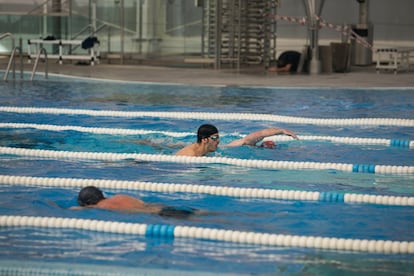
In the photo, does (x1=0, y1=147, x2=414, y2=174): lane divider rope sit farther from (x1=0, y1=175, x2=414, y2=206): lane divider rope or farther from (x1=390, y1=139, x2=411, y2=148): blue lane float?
(x1=390, y1=139, x2=411, y2=148): blue lane float

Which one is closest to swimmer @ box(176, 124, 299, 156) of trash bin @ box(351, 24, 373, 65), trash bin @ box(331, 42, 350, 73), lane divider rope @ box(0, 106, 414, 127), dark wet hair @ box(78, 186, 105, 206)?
dark wet hair @ box(78, 186, 105, 206)

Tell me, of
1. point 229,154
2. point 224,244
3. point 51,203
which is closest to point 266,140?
point 229,154

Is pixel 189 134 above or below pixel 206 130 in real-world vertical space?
below

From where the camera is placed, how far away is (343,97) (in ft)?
43.5

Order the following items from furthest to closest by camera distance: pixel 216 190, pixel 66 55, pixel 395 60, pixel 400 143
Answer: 1. pixel 66 55
2. pixel 395 60
3. pixel 400 143
4. pixel 216 190

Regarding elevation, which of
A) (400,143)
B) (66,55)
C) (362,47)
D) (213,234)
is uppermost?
(362,47)

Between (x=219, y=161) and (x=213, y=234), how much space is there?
2682 mm

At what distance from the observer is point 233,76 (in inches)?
667

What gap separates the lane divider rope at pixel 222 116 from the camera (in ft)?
34.4

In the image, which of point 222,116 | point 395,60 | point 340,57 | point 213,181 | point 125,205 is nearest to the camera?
point 125,205

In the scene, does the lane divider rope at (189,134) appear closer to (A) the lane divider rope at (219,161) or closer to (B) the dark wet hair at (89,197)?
(A) the lane divider rope at (219,161)

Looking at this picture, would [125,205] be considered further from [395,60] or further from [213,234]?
[395,60]

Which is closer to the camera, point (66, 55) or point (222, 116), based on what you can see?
point (222, 116)

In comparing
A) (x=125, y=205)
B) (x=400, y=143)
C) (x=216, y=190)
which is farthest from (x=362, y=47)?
(x=125, y=205)
